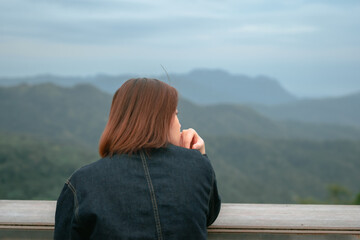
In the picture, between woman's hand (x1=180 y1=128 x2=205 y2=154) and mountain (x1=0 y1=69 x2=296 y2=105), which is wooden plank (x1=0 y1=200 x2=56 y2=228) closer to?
woman's hand (x1=180 y1=128 x2=205 y2=154)

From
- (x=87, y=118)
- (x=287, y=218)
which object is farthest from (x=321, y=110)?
(x=287, y=218)

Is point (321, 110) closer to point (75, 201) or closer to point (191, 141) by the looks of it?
point (191, 141)

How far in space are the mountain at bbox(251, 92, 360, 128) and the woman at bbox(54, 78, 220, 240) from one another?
108744 millimetres

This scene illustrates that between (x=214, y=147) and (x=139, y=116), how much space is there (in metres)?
51.1

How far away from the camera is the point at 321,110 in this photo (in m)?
113

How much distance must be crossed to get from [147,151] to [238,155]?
50.5 meters

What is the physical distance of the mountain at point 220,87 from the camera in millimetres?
139125

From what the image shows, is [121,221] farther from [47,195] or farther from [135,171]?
[47,195]

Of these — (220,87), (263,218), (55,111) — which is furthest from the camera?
(220,87)

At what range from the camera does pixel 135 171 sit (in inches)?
44.8

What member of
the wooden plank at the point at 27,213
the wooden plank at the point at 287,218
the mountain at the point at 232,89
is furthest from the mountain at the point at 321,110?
the wooden plank at the point at 27,213

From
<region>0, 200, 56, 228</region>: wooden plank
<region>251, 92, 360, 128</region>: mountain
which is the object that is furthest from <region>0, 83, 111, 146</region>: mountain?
<region>0, 200, 56, 228</region>: wooden plank

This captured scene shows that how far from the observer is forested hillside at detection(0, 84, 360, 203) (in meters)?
33.5

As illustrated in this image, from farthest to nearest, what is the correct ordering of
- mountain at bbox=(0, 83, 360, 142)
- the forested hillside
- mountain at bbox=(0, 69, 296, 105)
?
1. mountain at bbox=(0, 69, 296, 105)
2. mountain at bbox=(0, 83, 360, 142)
3. the forested hillside
